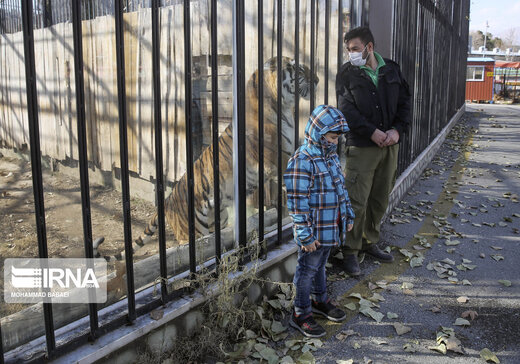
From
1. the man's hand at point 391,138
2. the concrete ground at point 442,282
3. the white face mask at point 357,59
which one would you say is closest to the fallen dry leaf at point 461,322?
the concrete ground at point 442,282

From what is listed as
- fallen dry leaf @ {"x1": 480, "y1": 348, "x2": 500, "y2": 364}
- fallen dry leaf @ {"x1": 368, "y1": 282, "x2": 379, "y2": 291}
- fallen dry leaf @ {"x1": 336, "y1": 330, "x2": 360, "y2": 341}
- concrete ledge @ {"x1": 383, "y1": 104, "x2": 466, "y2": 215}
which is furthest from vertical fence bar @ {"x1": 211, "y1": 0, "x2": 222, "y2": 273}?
concrete ledge @ {"x1": 383, "y1": 104, "x2": 466, "y2": 215}

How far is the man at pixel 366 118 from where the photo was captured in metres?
4.27

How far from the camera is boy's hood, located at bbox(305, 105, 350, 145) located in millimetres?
3143

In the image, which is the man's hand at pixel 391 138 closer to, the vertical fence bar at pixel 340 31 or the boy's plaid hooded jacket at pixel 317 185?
the vertical fence bar at pixel 340 31

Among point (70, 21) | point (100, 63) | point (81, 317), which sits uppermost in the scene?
point (70, 21)

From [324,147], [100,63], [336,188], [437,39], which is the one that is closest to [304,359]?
[336,188]

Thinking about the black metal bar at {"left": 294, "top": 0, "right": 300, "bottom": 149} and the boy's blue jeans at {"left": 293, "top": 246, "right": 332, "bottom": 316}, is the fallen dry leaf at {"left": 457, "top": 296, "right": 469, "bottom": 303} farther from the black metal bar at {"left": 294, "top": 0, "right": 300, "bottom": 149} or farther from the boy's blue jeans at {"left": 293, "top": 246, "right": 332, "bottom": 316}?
Answer: the black metal bar at {"left": 294, "top": 0, "right": 300, "bottom": 149}

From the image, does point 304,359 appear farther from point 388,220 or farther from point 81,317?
point 388,220

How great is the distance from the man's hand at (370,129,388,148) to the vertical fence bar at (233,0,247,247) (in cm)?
135

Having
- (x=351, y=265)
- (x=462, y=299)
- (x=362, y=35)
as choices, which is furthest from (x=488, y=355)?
(x=362, y=35)

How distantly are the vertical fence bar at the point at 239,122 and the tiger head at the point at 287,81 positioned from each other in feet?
0.78

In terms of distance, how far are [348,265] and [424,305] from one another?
78 centimetres

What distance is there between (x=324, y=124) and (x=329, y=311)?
4.64ft

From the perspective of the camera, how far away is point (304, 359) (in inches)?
120
